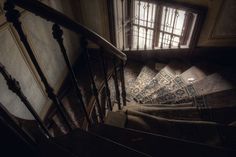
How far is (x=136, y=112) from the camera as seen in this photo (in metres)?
2.04

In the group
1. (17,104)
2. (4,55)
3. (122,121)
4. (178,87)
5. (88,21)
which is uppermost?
(88,21)

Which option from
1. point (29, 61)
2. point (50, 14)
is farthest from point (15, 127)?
point (29, 61)

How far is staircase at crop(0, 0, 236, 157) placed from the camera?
1085 millimetres

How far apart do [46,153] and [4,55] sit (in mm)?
1604

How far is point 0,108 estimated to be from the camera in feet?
3.10

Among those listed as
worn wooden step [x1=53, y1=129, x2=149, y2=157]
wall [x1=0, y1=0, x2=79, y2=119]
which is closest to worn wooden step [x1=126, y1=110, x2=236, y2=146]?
worn wooden step [x1=53, y1=129, x2=149, y2=157]

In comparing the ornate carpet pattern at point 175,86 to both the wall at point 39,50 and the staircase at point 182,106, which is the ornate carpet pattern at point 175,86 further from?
the wall at point 39,50

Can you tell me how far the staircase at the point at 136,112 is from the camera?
1.08 m

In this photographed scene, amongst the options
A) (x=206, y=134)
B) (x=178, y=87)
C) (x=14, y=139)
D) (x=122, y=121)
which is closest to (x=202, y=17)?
(x=178, y=87)

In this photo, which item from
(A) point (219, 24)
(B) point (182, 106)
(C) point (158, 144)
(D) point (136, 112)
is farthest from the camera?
(A) point (219, 24)

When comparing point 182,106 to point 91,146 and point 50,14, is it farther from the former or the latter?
point 50,14

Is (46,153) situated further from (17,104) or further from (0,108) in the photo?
(17,104)

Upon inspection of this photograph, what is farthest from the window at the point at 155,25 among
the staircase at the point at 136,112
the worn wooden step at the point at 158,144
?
the worn wooden step at the point at 158,144

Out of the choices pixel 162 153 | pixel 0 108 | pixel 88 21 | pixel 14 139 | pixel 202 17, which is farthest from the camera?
pixel 88 21
